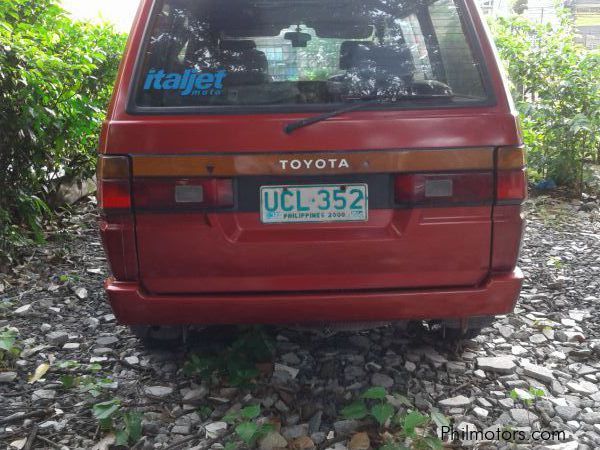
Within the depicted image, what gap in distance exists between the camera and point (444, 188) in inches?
94.0

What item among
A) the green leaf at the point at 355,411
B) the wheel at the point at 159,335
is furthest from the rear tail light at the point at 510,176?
the wheel at the point at 159,335

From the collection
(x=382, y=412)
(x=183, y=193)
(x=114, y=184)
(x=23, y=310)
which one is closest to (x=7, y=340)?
(x=23, y=310)

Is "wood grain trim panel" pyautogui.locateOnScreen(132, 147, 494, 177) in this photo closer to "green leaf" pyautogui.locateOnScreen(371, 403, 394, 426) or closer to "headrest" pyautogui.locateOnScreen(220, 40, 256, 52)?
"headrest" pyautogui.locateOnScreen(220, 40, 256, 52)

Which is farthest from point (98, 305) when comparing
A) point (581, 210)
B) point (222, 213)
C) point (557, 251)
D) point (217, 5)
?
point (581, 210)

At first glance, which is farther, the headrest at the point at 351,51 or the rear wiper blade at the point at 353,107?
the headrest at the point at 351,51

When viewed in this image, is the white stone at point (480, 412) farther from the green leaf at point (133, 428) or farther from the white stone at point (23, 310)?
the white stone at point (23, 310)

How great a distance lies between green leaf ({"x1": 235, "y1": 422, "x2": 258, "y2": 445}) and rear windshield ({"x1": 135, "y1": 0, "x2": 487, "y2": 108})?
1.22 metres

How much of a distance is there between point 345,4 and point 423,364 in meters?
1.70

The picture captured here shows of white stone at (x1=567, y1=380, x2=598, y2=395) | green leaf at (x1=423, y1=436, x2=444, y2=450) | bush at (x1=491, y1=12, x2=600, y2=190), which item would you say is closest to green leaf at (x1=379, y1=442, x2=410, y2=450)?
green leaf at (x1=423, y1=436, x2=444, y2=450)

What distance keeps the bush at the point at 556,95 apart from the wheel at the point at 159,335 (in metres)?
4.39

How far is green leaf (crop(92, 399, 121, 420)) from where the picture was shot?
2482 millimetres

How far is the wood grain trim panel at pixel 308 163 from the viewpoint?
2.34 meters

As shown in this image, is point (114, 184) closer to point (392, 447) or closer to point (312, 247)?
point (312, 247)

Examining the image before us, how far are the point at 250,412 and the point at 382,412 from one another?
511 millimetres
